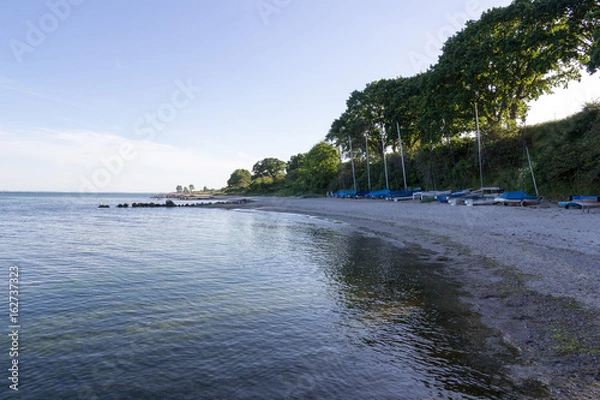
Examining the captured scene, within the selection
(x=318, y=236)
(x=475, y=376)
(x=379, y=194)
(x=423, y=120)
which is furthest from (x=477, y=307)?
(x=379, y=194)

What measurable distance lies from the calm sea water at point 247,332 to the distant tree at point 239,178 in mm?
148359

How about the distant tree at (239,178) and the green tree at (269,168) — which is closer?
the green tree at (269,168)

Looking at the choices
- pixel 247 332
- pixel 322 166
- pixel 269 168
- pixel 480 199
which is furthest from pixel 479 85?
pixel 269 168

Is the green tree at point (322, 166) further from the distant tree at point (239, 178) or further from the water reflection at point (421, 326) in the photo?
the distant tree at point (239, 178)

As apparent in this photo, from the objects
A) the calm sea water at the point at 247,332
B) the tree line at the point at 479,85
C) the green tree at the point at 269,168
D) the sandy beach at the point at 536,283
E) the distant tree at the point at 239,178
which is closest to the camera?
the calm sea water at the point at 247,332

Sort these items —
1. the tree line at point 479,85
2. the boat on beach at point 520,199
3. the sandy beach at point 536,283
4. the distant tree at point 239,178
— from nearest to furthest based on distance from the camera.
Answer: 1. the sandy beach at point 536,283
2. the boat on beach at point 520,199
3. the tree line at point 479,85
4. the distant tree at point 239,178

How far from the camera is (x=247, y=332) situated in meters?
7.50

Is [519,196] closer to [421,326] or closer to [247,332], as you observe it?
[421,326]

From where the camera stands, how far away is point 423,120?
4497 cm

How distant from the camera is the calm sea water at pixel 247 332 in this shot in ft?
17.8

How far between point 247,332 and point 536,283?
7850 mm

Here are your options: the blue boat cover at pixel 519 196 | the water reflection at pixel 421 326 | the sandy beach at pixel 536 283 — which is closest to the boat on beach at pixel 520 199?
the blue boat cover at pixel 519 196

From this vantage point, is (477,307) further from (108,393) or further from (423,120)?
(423,120)

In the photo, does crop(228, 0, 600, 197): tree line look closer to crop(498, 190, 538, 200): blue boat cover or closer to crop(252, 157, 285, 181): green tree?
crop(498, 190, 538, 200): blue boat cover
